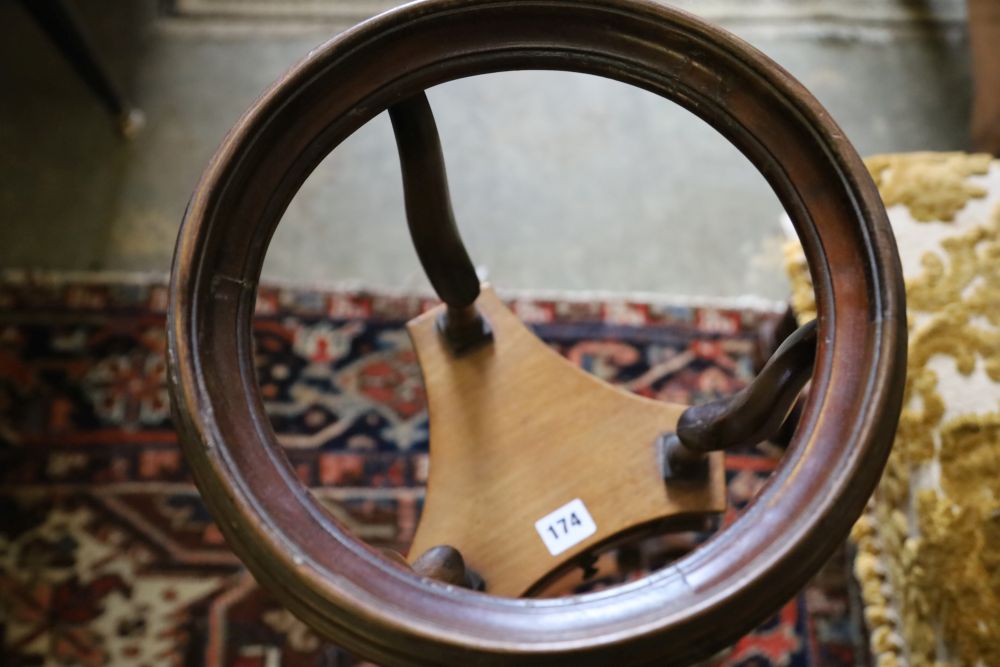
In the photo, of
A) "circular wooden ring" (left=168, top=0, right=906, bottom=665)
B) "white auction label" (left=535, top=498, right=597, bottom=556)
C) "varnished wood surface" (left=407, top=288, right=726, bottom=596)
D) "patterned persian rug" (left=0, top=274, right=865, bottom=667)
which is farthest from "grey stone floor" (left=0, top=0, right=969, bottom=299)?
"circular wooden ring" (left=168, top=0, right=906, bottom=665)

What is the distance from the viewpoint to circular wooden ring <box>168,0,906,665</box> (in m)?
0.55

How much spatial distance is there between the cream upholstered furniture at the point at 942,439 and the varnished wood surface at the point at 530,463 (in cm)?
20

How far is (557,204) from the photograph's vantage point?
1.47 metres

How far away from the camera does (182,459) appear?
1.28 meters

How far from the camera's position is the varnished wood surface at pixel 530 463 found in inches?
35.4

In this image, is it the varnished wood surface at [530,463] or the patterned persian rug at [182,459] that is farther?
the patterned persian rug at [182,459]

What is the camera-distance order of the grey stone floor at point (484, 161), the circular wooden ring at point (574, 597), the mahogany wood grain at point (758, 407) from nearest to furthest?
the circular wooden ring at point (574, 597) < the mahogany wood grain at point (758, 407) < the grey stone floor at point (484, 161)

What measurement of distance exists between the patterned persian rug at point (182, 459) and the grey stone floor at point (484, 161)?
0.09 meters

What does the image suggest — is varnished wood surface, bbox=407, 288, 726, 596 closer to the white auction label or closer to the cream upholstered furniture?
the white auction label

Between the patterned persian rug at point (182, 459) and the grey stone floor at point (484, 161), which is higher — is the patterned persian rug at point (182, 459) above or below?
below

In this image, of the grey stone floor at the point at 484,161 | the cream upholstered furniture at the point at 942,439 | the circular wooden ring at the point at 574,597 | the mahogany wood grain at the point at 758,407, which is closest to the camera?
the circular wooden ring at the point at 574,597

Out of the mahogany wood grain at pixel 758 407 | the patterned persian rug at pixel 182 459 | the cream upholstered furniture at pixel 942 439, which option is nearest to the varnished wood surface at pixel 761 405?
the mahogany wood grain at pixel 758 407

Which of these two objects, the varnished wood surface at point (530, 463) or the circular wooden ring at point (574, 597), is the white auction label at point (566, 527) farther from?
the circular wooden ring at point (574, 597)

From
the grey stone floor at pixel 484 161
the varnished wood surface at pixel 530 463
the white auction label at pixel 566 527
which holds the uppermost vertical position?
the grey stone floor at pixel 484 161
